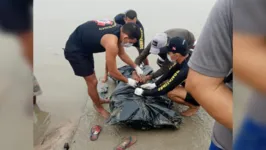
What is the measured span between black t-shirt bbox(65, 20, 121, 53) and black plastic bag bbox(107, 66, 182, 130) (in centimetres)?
71

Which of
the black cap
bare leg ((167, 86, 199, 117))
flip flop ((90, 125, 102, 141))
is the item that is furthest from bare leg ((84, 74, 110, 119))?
the black cap

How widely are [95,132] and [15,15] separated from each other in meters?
2.56

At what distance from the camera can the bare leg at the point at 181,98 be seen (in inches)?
131

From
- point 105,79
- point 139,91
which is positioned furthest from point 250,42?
point 105,79

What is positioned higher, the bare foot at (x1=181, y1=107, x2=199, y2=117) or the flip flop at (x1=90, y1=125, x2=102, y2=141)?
the bare foot at (x1=181, y1=107, x2=199, y2=117)

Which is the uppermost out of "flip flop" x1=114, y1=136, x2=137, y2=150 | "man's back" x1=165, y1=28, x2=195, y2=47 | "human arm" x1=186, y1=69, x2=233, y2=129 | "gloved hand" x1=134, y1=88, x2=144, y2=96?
"human arm" x1=186, y1=69, x2=233, y2=129

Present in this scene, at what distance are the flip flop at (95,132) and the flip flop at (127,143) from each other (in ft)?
0.92

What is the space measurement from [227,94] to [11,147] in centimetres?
72

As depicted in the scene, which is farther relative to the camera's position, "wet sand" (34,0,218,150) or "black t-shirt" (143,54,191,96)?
"black t-shirt" (143,54,191,96)

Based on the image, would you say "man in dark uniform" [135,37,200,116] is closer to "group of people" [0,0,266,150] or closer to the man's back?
Answer: the man's back

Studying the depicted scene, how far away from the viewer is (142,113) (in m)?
2.97

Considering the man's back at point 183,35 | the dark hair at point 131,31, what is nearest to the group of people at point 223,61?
the dark hair at point 131,31

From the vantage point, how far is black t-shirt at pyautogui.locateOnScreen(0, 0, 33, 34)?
59 cm

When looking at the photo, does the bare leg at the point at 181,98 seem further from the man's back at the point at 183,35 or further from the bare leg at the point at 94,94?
the man's back at the point at 183,35
